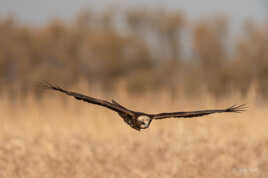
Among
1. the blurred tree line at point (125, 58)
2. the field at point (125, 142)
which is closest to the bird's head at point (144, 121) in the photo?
the field at point (125, 142)

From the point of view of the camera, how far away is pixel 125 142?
7945 millimetres

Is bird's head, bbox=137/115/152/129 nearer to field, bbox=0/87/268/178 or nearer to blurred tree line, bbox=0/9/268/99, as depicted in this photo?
field, bbox=0/87/268/178

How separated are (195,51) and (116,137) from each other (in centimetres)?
1839

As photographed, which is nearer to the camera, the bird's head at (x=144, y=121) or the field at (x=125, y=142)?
the bird's head at (x=144, y=121)

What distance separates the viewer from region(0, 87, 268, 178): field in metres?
6.68

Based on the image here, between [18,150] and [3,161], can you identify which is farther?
[18,150]

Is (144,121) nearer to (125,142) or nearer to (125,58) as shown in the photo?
(125,142)

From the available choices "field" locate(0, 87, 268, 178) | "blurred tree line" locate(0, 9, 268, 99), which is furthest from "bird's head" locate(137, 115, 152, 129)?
"blurred tree line" locate(0, 9, 268, 99)

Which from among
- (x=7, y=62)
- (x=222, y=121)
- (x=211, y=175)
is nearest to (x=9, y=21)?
(x=7, y=62)

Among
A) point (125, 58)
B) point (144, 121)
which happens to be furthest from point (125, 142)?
point (125, 58)

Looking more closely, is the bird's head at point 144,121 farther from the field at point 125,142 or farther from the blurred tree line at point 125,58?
the blurred tree line at point 125,58

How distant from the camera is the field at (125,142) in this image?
6680 mm

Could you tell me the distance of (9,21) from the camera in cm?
2472

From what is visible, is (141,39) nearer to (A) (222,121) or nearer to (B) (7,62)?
(B) (7,62)
